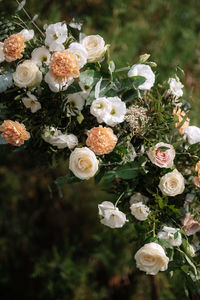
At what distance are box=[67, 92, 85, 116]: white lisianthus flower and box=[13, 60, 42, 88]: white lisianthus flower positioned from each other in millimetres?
96

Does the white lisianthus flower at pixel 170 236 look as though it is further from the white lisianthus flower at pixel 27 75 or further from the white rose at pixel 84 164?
the white lisianthus flower at pixel 27 75

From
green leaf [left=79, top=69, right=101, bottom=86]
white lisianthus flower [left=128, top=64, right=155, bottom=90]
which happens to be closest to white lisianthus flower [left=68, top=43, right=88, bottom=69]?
green leaf [left=79, top=69, right=101, bottom=86]

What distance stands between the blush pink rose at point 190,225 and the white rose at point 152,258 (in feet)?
0.54

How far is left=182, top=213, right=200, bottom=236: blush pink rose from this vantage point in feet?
2.95

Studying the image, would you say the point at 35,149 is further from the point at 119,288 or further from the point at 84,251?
the point at 119,288

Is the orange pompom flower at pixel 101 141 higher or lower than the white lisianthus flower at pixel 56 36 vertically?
lower

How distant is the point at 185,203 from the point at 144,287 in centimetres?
118

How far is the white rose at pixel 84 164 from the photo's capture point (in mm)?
774

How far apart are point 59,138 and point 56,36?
0.88ft

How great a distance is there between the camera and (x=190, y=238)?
3.07ft

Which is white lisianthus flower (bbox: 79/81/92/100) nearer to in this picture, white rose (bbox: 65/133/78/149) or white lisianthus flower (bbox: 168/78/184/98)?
white rose (bbox: 65/133/78/149)

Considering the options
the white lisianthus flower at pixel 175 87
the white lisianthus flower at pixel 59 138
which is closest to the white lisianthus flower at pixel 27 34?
the white lisianthus flower at pixel 59 138

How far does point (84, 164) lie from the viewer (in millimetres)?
776

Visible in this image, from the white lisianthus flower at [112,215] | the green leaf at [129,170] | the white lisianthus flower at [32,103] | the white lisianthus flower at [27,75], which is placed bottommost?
the white lisianthus flower at [112,215]
